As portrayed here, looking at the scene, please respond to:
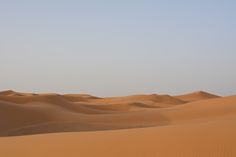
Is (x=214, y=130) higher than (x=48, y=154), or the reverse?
(x=214, y=130)

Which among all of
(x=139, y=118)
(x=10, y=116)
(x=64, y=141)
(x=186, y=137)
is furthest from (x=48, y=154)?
(x=139, y=118)

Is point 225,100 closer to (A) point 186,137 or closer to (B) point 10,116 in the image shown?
(B) point 10,116

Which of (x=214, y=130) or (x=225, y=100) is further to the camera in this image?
(x=225, y=100)

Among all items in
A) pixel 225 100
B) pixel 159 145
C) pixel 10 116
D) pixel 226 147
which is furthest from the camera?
pixel 225 100

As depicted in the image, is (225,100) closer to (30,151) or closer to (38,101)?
(38,101)

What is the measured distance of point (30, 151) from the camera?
6457 millimetres

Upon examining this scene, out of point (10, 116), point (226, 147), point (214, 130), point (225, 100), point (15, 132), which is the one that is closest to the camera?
point (226, 147)

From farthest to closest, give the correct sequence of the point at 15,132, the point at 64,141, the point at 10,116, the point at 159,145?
the point at 10,116 → the point at 15,132 → the point at 64,141 → the point at 159,145

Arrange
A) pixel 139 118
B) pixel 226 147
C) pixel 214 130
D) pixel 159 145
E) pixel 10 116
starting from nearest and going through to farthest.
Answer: pixel 226 147 → pixel 159 145 → pixel 214 130 → pixel 10 116 → pixel 139 118

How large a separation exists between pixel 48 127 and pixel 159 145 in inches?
342

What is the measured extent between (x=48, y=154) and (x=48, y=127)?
802 centimetres

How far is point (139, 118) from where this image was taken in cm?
1767

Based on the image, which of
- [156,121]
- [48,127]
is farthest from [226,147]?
[156,121]

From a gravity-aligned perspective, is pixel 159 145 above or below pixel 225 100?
below
